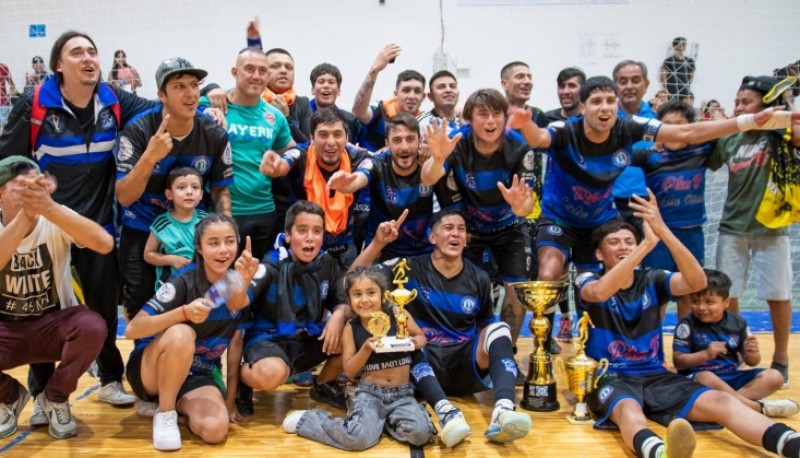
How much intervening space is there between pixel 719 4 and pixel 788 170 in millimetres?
5627

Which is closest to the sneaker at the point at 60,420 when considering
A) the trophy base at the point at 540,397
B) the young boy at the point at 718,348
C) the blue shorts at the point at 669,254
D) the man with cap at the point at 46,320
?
the man with cap at the point at 46,320

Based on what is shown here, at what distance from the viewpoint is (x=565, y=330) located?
18.0ft

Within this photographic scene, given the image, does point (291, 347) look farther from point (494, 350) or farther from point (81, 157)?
point (81, 157)

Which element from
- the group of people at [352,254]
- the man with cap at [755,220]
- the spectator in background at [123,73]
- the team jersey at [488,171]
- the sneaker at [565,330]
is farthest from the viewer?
the spectator in background at [123,73]

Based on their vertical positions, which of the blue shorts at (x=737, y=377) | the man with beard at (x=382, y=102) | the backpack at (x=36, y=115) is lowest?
the blue shorts at (x=737, y=377)

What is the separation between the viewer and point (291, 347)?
3.83 m

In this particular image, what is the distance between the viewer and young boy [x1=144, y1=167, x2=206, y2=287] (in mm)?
3828

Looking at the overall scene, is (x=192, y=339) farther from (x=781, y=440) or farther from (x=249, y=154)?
(x=781, y=440)

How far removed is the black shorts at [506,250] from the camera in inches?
169

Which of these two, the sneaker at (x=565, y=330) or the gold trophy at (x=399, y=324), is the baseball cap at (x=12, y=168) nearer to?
the gold trophy at (x=399, y=324)

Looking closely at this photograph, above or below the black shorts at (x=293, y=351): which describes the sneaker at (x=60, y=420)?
below

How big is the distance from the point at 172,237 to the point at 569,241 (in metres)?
2.33

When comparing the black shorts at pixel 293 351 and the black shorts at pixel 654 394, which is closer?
the black shorts at pixel 654 394

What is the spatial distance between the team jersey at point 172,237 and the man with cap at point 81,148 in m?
0.28
